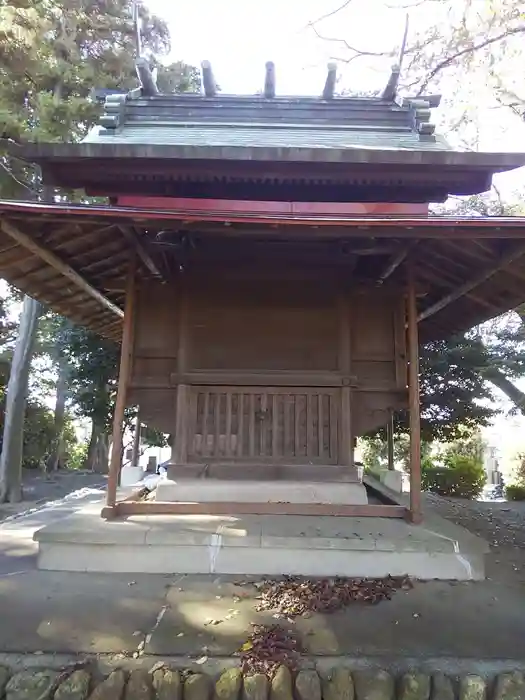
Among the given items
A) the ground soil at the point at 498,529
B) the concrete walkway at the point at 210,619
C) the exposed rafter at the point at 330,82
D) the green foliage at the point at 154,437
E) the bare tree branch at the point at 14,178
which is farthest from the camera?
the green foliage at the point at 154,437

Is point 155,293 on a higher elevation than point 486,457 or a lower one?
higher

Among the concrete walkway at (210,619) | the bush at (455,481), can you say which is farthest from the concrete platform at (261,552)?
the bush at (455,481)

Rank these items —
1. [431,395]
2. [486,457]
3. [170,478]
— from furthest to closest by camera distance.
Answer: [486,457]
[431,395]
[170,478]

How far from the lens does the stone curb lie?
2.61 m

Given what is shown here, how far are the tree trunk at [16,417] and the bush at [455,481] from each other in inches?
407

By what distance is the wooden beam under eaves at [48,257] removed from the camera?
3.97 meters

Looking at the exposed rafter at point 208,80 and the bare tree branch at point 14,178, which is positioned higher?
the bare tree branch at point 14,178

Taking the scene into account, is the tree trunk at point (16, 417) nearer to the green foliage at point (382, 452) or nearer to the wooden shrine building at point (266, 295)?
the wooden shrine building at point (266, 295)

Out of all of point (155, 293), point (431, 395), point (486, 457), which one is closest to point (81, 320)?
point (155, 293)

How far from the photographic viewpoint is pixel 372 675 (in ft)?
8.82

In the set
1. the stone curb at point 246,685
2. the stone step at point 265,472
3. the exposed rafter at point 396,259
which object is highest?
the exposed rafter at point 396,259

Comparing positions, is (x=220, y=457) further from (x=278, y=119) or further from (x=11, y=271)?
(x=278, y=119)

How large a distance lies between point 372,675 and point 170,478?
126 inches

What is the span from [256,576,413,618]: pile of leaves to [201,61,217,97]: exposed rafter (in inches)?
249
